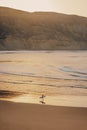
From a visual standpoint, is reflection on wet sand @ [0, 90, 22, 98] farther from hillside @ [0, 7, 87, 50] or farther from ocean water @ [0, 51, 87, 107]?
hillside @ [0, 7, 87, 50]

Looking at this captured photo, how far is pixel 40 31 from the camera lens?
2506mm

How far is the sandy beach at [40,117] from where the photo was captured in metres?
2.22

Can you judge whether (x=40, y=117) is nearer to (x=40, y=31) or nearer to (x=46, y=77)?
(x=46, y=77)

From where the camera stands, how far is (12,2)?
2.59m

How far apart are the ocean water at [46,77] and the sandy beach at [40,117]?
5 centimetres

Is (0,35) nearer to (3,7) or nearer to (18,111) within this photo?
(3,7)

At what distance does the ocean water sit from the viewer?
90.9 inches

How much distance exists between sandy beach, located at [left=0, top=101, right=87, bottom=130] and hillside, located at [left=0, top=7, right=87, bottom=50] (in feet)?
1.87

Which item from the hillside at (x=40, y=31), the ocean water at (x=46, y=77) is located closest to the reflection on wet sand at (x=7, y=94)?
the ocean water at (x=46, y=77)

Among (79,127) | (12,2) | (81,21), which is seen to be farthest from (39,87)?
(12,2)

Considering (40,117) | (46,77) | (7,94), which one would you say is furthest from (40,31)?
(40,117)

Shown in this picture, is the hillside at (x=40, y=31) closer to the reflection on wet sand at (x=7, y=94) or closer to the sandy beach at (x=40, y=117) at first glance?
the reflection on wet sand at (x=7, y=94)

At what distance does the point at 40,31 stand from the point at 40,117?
822 millimetres

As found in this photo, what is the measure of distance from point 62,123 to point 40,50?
719mm
